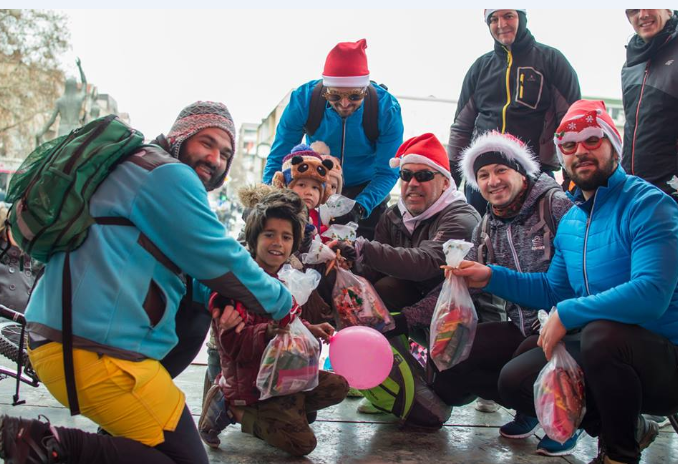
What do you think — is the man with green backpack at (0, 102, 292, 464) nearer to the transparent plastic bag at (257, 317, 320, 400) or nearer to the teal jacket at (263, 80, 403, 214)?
the transparent plastic bag at (257, 317, 320, 400)

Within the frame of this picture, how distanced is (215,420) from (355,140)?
6.73 feet

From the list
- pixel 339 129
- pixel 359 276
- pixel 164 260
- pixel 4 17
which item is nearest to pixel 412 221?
pixel 359 276

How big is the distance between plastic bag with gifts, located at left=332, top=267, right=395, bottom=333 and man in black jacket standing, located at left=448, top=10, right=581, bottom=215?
5.26 ft

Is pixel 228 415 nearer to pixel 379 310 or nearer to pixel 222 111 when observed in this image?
pixel 379 310

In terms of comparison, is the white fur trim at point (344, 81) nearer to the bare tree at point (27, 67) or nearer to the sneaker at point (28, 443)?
the sneaker at point (28, 443)

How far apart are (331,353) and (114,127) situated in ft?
4.83

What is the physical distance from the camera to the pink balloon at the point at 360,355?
2.86 meters

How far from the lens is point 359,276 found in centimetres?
333

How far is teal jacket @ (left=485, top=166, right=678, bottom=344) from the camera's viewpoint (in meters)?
2.48

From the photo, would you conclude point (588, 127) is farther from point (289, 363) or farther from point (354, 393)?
point (354, 393)

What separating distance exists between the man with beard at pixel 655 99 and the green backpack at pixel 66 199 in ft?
10.4

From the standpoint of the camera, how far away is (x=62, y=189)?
74.4 inches

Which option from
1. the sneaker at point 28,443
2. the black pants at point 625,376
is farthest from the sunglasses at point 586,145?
the sneaker at point 28,443

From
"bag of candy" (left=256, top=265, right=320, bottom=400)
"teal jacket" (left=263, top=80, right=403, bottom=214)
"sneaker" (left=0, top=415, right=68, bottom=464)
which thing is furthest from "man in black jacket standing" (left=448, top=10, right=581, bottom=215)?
"sneaker" (left=0, top=415, right=68, bottom=464)
